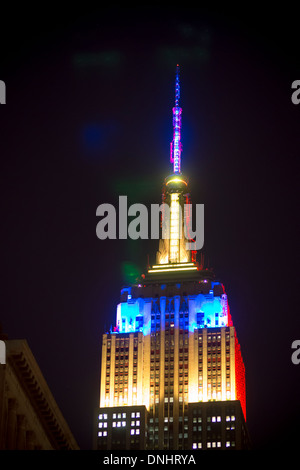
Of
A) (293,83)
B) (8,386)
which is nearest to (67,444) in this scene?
(8,386)

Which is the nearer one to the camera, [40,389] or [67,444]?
[40,389]

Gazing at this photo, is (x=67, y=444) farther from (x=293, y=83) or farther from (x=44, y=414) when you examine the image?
(x=293, y=83)

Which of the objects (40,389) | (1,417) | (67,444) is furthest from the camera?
(67,444)

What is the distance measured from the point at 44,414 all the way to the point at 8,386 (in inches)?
584

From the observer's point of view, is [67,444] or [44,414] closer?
[44,414]

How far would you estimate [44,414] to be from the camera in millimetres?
120562
